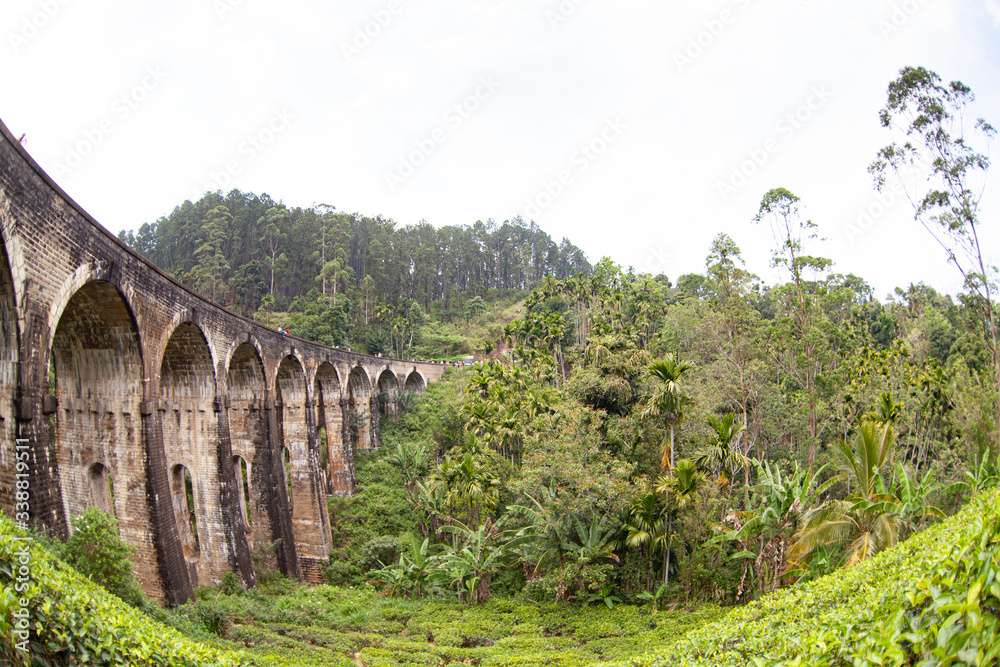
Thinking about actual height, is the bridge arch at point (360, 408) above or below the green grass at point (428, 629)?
above

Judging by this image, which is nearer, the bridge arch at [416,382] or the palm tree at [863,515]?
the palm tree at [863,515]

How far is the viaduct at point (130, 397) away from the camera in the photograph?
329 inches

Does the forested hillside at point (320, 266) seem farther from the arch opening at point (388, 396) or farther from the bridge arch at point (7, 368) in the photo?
the bridge arch at point (7, 368)

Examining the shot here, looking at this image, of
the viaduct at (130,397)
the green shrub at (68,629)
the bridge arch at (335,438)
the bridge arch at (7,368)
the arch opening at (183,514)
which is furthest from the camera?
the bridge arch at (335,438)

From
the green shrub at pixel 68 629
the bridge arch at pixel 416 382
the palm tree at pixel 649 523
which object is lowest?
the palm tree at pixel 649 523

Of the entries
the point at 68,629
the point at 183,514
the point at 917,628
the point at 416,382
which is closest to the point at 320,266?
the point at 416,382

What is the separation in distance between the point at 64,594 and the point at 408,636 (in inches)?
432

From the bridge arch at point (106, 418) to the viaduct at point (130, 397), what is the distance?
1.1 inches

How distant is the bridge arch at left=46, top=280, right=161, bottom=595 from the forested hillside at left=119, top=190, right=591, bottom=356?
1255 inches

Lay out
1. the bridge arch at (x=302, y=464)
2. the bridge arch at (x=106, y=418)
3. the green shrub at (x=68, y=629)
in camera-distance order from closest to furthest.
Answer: the green shrub at (x=68, y=629), the bridge arch at (x=106, y=418), the bridge arch at (x=302, y=464)

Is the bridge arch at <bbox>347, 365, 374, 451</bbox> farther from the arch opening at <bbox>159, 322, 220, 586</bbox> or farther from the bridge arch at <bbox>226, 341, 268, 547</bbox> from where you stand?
the arch opening at <bbox>159, 322, 220, 586</bbox>

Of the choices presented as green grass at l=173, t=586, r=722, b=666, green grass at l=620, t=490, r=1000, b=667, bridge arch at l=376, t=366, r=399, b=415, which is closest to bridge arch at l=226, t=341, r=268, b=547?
green grass at l=173, t=586, r=722, b=666

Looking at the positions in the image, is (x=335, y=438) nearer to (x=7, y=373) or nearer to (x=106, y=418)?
(x=106, y=418)

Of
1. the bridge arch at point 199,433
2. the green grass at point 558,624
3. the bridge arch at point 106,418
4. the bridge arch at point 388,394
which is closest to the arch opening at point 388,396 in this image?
the bridge arch at point 388,394
